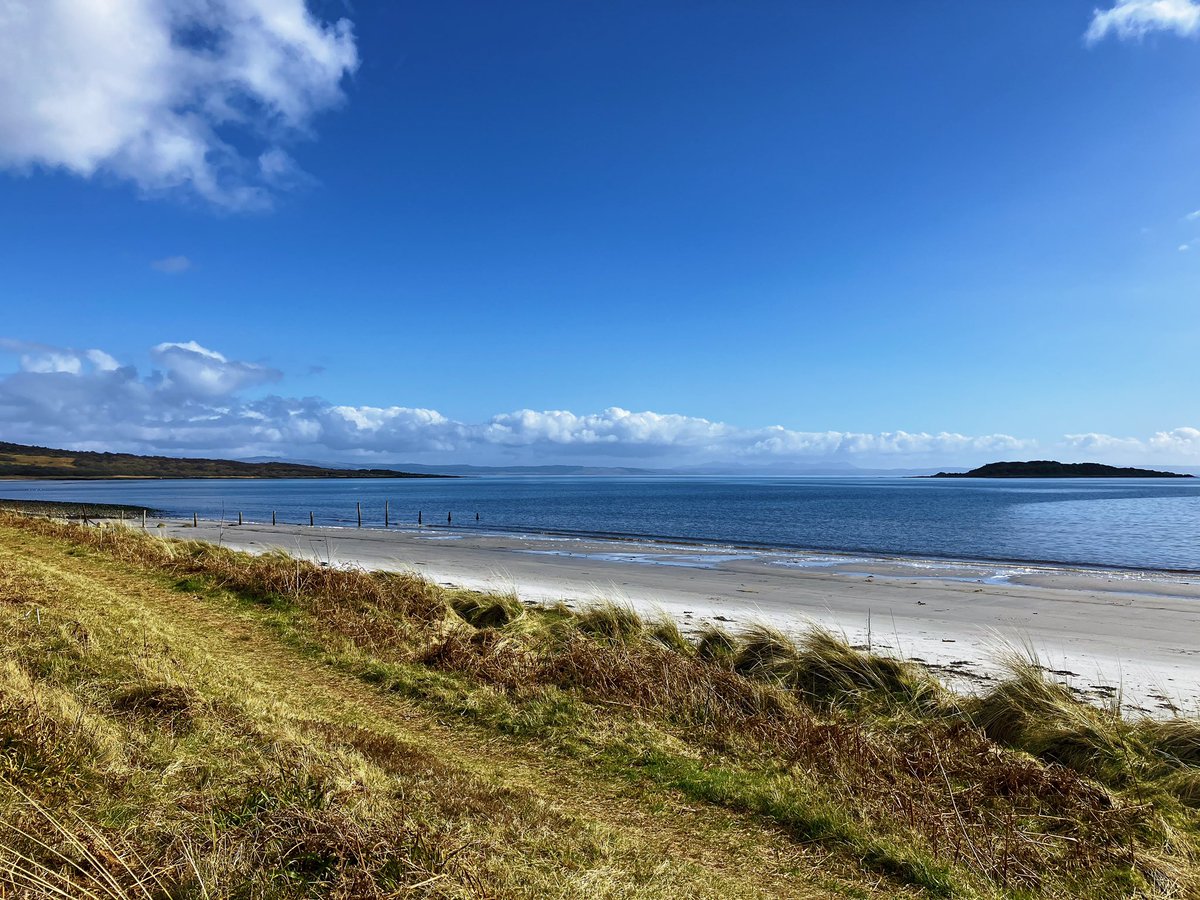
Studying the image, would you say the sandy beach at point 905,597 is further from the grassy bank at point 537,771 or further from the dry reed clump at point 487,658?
the dry reed clump at point 487,658

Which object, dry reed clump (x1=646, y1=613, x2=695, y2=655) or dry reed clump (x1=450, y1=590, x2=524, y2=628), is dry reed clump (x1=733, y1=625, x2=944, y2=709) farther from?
dry reed clump (x1=450, y1=590, x2=524, y2=628)

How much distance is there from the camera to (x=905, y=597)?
23.6m

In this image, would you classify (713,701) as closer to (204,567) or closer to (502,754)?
(502,754)

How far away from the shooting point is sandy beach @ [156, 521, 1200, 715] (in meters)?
14.1

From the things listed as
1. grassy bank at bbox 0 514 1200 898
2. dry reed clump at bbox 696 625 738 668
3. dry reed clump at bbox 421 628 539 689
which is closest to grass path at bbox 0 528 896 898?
grassy bank at bbox 0 514 1200 898

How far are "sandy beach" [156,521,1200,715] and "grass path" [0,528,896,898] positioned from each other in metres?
7.58

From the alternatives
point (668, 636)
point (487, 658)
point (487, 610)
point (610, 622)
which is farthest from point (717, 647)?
point (487, 610)

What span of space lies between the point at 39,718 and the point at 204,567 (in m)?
12.0

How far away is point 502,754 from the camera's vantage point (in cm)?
729

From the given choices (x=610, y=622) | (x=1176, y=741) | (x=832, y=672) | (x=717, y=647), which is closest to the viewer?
(x=1176, y=741)

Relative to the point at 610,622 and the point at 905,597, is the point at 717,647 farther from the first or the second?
the point at 905,597

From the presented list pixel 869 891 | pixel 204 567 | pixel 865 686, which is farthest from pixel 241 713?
pixel 204 567

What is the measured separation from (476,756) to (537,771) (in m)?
0.75

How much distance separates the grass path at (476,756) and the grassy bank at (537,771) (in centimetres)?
4
